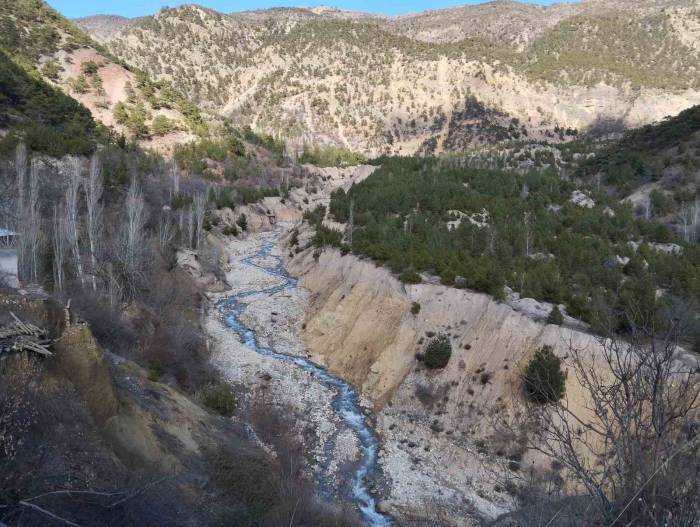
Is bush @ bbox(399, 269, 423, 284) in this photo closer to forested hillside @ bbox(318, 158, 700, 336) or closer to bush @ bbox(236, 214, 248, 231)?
forested hillside @ bbox(318, 158, 700, 336)

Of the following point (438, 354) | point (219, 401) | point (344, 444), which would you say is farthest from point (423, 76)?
point (219, 401)

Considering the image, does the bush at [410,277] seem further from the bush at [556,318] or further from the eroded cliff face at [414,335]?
the bush at [556,318]

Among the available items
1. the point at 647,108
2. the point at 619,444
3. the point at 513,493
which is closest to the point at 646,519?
the point at 619,444

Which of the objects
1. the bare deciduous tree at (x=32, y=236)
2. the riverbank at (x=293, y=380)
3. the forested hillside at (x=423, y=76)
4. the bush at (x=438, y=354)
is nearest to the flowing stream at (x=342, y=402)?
the riverbank at (x=293, y=380)

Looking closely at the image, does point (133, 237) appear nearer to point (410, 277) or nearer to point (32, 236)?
point (32, 236)

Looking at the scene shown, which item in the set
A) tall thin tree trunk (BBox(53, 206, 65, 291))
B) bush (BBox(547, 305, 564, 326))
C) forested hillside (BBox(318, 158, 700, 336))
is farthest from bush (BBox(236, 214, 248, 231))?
bush (BBox(547, 305, 564, 326))
